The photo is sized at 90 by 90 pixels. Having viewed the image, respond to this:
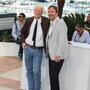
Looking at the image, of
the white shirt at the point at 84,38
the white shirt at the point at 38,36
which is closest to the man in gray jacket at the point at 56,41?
the white shirt at the point at 38,36

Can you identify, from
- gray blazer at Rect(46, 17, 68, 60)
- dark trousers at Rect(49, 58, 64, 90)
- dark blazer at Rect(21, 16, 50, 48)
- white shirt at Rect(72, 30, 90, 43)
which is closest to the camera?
gray blazer at Rect(46, 17, 68, 60)

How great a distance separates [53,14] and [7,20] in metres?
4.97

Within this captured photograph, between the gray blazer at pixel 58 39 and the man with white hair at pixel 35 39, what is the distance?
0.67 feet

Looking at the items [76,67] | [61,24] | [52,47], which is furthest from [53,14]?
[76,67]

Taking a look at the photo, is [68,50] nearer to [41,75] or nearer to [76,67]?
[76,67]

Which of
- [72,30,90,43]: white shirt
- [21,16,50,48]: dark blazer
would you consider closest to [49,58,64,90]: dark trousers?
[21,16,50,48]: dark blazer

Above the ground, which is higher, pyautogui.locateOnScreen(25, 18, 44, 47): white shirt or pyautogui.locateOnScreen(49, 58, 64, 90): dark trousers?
pyautogui.locateOnScreen(25, 18, 44, 47): white shirt

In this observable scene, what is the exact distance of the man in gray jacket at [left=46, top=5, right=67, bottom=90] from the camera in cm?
450

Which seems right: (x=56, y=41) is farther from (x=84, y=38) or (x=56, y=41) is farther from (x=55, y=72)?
(x=84, y=38)

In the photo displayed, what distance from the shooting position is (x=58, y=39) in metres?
4.54

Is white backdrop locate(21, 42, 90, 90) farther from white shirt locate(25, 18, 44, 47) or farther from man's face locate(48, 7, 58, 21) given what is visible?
man's face locate(48, 7, 58, 21)

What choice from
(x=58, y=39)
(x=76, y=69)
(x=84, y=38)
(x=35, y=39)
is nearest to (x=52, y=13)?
(x=58, y=39)

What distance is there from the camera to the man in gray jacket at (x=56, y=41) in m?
4.50

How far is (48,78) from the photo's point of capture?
17.1 feet
